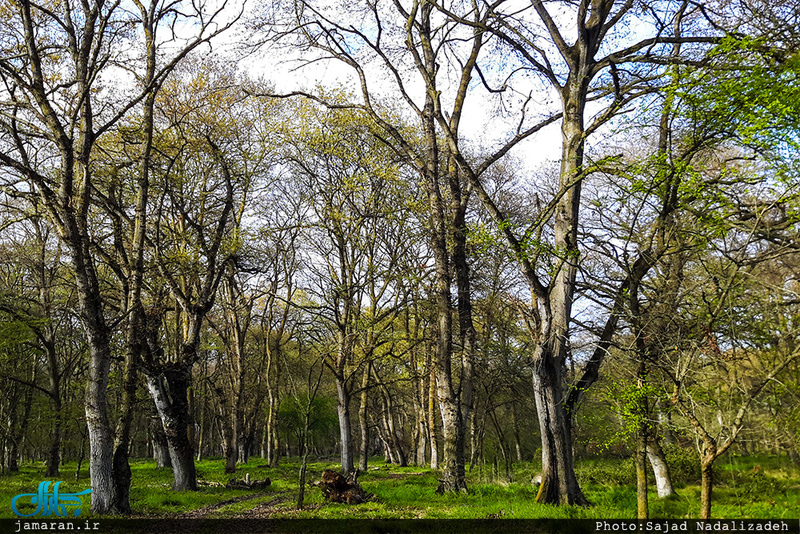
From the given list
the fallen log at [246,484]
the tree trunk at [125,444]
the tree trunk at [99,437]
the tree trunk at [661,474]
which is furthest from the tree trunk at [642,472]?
the fallen log at [246,484]

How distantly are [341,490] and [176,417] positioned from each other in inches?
207

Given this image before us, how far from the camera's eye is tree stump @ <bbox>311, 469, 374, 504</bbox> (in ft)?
36.2

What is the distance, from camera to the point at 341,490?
11.3 m

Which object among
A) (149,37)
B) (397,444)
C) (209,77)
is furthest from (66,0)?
(397,444)

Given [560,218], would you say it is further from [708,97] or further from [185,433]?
[185,433]

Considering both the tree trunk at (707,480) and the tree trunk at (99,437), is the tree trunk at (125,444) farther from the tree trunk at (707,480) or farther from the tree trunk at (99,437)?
the tree trunk at (707,480)

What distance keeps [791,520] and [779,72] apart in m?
7.03

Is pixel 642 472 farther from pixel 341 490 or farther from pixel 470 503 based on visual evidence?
pixel 341 490

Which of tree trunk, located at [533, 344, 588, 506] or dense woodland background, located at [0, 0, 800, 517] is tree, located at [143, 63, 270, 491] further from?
tree trunk, located at [533, 344, 588, 506]

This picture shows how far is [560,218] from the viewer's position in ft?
31.3

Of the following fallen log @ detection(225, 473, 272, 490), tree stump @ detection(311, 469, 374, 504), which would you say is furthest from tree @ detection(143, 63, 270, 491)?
tree stump @ detection(311, 469, 374, 504)

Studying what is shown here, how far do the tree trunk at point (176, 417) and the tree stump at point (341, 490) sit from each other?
4.52 metres

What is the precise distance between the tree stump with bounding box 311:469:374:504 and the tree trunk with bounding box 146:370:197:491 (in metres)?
4.52

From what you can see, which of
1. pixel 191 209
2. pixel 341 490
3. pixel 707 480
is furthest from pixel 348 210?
pixel 707 480
